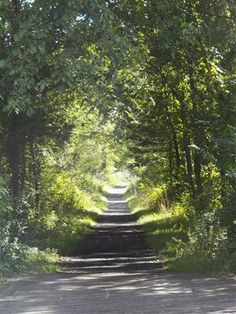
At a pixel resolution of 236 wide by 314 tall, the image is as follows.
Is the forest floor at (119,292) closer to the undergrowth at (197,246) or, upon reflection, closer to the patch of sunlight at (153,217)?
the undergrowth at (197,246)

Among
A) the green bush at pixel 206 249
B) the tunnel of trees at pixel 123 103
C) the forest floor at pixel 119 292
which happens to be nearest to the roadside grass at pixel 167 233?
the tunnel of trees at pixel 123 103

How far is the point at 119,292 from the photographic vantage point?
1073cm

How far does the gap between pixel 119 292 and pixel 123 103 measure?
781cm

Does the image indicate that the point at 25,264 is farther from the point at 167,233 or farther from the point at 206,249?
the point at 167,233

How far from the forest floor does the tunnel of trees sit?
53.3 inches

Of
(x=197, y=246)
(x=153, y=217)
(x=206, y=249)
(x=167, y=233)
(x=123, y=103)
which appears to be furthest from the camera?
(x=153, y=217)

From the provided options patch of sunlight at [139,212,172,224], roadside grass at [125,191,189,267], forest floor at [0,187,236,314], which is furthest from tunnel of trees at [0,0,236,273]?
patch of sunlight at [139,212,172,224]

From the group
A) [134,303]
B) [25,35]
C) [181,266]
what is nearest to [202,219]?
[181,266]

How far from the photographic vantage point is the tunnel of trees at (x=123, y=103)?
1014 cm

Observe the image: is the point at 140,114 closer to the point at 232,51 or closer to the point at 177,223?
the point at 177,223

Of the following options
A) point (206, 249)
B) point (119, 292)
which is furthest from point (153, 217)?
point (119, 292)

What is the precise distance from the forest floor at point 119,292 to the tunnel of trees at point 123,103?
1354 millimetres

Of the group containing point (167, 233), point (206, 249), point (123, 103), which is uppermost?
point (123, 103)

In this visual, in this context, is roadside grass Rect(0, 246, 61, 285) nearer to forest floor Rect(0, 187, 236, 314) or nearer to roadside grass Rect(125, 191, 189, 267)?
forest floor Rect(0, 187, 236, 314)
